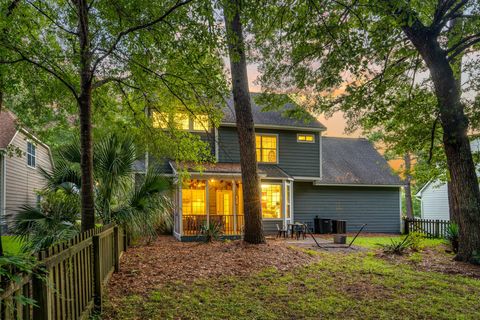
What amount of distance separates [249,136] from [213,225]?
161 inches

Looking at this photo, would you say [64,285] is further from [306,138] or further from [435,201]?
[435,201]

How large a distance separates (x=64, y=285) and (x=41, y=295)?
0.73 meters

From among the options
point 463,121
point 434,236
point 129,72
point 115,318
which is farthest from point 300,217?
point 115,318

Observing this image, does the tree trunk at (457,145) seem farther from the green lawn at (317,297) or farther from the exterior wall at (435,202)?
the exterior wall at (435,202)

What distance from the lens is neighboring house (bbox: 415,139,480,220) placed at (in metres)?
24.0

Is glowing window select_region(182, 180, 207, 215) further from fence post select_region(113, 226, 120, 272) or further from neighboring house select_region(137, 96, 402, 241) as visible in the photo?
fence post select_region(113, 226, 120, 272)

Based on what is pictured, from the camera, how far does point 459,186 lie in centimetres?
873

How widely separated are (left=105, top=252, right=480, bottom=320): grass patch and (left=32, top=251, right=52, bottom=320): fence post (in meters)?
2.29

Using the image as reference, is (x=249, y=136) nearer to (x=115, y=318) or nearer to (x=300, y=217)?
(x=115, y=318)

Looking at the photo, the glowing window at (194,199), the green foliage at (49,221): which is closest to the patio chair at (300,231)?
the glowing window at (194,199)

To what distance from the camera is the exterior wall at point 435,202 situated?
79.2 ft

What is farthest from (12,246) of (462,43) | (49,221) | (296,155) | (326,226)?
(462,43)

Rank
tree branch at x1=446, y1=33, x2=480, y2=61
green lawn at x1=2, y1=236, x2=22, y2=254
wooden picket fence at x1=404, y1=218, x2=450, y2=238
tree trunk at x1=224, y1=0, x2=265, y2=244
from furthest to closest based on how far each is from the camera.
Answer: wooden picket fence at x1=404, y1=218, x2=450, y2=238, tree trunk at x1=224, y1=0, x2=265, y2=244, green lawn at x1=2, y1=236, x2=22, y2=254, tree branch at x1=446, y1=33, x2=480, y2=61

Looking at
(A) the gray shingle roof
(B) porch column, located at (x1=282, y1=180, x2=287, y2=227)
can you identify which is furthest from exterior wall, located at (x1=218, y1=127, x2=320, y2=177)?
(B) porch column, located at (x1=282, y1=180, x2=287, y2=227)
